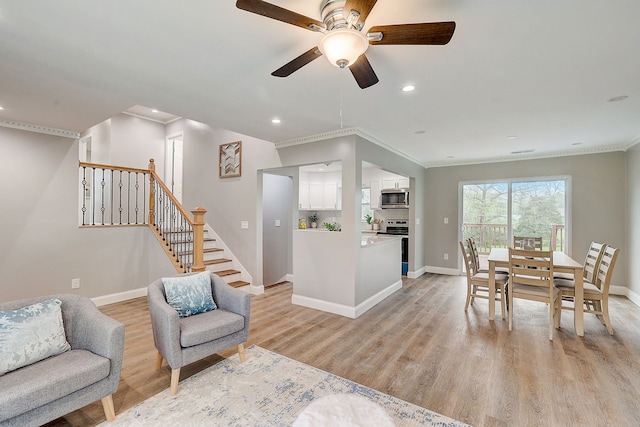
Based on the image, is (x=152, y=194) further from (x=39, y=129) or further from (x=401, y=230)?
(x=401, y=230)

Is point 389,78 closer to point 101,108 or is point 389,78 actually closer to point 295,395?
point 295,395

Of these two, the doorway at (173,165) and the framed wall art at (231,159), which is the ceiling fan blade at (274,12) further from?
the doorway at (173,165)

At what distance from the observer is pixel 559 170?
5297 millimetres

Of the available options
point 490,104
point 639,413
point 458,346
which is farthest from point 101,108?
point 639,413

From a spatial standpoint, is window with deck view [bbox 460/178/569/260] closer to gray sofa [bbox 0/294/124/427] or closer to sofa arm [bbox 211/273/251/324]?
sofa arm [bbox 211/273/251/324]

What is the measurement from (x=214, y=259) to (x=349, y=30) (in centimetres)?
461

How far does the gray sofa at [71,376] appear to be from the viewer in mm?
1547

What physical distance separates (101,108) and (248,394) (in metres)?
3.22

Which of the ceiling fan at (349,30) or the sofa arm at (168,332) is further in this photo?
the sofa arm at (168,332)

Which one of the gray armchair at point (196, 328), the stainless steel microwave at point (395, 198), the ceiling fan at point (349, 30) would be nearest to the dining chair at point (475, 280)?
the stainless steel microwave at point (395, 198)

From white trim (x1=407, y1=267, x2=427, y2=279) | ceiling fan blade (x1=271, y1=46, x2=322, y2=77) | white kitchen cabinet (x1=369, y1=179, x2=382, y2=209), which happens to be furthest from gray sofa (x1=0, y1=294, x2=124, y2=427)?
white kitchen cabinet (x1=369, y1=179, x2=382, y2=209)

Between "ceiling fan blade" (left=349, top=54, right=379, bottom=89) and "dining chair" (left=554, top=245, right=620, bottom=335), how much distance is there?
341cm

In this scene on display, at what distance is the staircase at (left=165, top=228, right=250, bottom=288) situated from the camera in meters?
4.84

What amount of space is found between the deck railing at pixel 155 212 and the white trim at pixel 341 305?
1515mm
